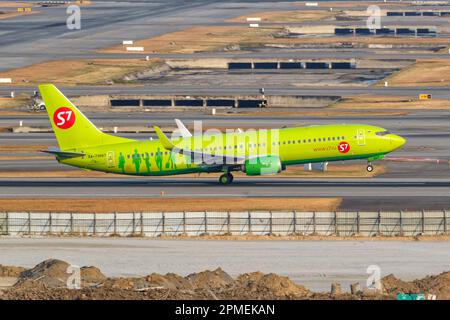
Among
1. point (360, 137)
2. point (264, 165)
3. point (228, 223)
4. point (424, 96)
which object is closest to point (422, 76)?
point (424, 96)

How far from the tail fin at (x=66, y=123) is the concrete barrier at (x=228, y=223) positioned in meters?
18.6

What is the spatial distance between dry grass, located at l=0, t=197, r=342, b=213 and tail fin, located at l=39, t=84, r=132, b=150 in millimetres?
7278

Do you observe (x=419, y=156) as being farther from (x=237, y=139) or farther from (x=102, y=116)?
(x=102, y=116)

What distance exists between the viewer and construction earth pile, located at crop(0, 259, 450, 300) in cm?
5791

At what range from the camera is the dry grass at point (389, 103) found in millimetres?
153875

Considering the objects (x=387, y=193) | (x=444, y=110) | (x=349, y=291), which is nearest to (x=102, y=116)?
(x=444, y=110)

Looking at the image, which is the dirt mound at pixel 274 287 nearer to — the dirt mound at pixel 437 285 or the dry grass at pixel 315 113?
the dirt mound at pixel 437 285

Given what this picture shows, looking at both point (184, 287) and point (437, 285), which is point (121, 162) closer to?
point (184, 287)

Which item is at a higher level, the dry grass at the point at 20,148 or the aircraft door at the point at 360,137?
the aircraft door at the point at 360,137

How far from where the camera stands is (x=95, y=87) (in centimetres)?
18125

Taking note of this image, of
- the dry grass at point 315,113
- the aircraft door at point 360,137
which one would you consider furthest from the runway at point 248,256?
the dry grass at point 315,113

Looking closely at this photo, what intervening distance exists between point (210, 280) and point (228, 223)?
17893mm

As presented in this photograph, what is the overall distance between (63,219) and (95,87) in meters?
101

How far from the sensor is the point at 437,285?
6119 cm
